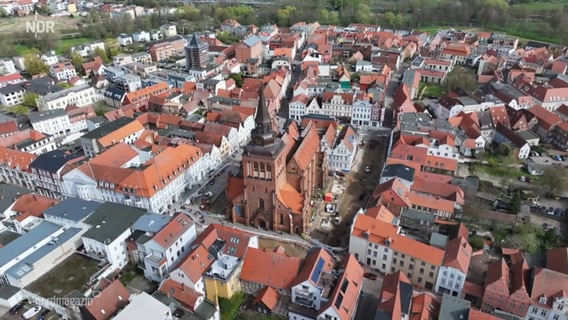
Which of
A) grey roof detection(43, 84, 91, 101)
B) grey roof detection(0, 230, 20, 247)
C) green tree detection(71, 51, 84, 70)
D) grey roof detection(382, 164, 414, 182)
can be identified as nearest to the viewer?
grey roof detection(0, 230, 20, 247)

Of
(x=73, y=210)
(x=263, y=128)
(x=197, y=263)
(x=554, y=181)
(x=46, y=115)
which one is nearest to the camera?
(x=197, y=263)

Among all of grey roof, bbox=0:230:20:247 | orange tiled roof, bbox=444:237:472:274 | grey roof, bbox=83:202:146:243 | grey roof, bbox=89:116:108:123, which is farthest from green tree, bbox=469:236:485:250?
grey roof, bbox=89:116:108:123

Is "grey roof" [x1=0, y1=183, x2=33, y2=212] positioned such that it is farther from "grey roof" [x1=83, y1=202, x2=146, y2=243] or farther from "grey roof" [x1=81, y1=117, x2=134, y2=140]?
"grey roof" [x1=83, y1=202, x2=146, y2=243]

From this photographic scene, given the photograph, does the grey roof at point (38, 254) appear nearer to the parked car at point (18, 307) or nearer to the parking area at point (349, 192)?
the parked car at point (18, 307)

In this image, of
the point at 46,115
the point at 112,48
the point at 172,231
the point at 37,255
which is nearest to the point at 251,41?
the point at 112,48

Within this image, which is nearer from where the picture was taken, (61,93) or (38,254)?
(38,254)

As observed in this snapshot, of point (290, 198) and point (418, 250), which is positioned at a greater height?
point (290, 198)

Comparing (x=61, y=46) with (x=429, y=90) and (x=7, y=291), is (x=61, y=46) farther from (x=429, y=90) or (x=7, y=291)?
(x=429, y=90)
